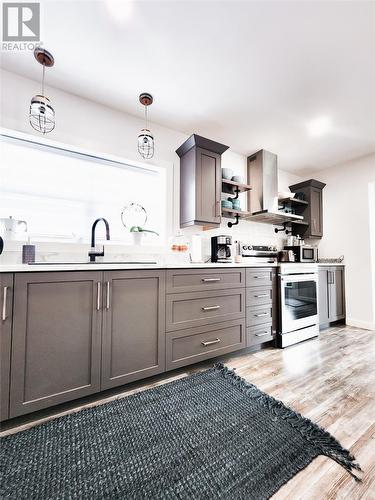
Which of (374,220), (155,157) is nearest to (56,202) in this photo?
(155,157)

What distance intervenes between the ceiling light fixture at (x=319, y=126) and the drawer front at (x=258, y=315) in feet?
7.39

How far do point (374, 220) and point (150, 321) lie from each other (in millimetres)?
3813

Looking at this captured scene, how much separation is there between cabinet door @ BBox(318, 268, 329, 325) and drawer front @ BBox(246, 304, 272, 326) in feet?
4.14

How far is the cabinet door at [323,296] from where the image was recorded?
128 inches

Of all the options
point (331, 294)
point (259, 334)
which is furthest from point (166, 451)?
point (331, 294)

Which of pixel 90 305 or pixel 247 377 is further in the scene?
pixel 247 377

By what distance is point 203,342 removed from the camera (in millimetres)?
2027

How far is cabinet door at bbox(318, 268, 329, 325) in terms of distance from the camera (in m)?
3.25

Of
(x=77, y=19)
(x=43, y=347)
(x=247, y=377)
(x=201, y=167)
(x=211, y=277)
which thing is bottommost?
(x=247, y=377)

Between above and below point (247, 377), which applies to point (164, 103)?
above

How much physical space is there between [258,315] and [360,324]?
2188 mm

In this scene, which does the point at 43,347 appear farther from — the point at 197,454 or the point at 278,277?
the point at 278,277

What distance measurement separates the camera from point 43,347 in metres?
1.36

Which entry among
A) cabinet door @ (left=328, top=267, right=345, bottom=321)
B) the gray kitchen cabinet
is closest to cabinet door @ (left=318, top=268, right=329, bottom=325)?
the gray kitchen cabinet
